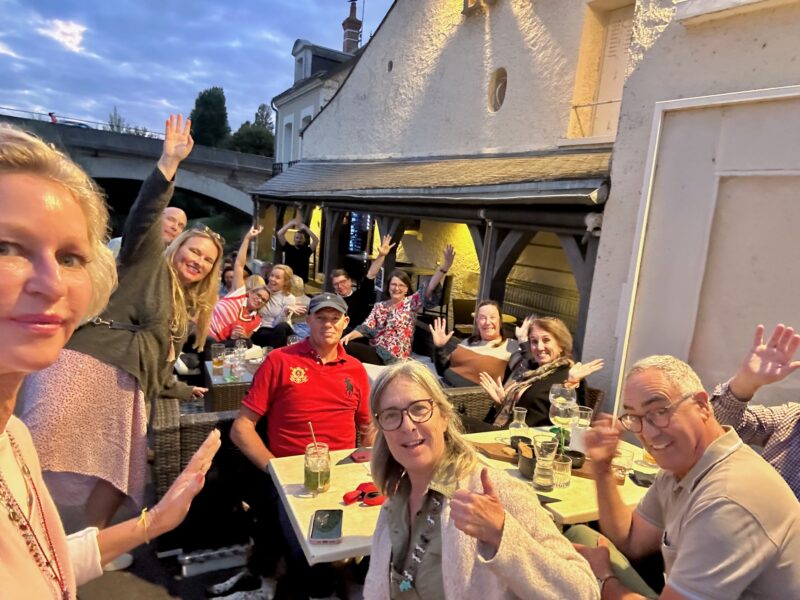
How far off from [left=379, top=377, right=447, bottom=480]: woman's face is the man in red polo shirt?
1.24 meters

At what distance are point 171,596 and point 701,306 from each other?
4029 millimetres

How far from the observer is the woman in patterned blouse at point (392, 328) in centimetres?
505

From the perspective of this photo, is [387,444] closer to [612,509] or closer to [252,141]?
[612,509]

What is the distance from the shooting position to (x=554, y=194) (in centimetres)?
478

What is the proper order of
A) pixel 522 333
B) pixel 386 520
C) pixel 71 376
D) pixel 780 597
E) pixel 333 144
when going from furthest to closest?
pixel 333 144
pixel 522 333
pixel 71 376
pixel 386 520
pixel 780 597

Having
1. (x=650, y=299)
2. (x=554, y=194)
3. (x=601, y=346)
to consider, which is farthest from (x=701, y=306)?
(x=554, y=194)

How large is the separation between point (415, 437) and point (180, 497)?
720 millimetres

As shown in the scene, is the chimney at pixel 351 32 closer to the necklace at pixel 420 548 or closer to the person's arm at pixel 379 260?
the person's arm at pixel 379 260

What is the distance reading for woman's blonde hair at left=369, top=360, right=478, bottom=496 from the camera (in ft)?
5.37

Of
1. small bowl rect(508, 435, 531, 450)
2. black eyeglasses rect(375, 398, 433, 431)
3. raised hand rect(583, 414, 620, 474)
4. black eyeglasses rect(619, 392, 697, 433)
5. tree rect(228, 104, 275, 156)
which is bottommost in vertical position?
small bowl rect(508, 435, 531, 450)

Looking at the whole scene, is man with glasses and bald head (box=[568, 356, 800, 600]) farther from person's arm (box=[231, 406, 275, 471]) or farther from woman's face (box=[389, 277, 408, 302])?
woman's face (box=[389, 277, 408, 302])

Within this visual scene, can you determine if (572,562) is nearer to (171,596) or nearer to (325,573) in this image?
(325,573)

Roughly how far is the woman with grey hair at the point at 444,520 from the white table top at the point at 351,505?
0.19 meters

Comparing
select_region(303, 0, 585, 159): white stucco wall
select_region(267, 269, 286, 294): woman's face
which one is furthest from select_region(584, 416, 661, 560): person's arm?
select_region(303, 0, 585, 159): white stucco wall
